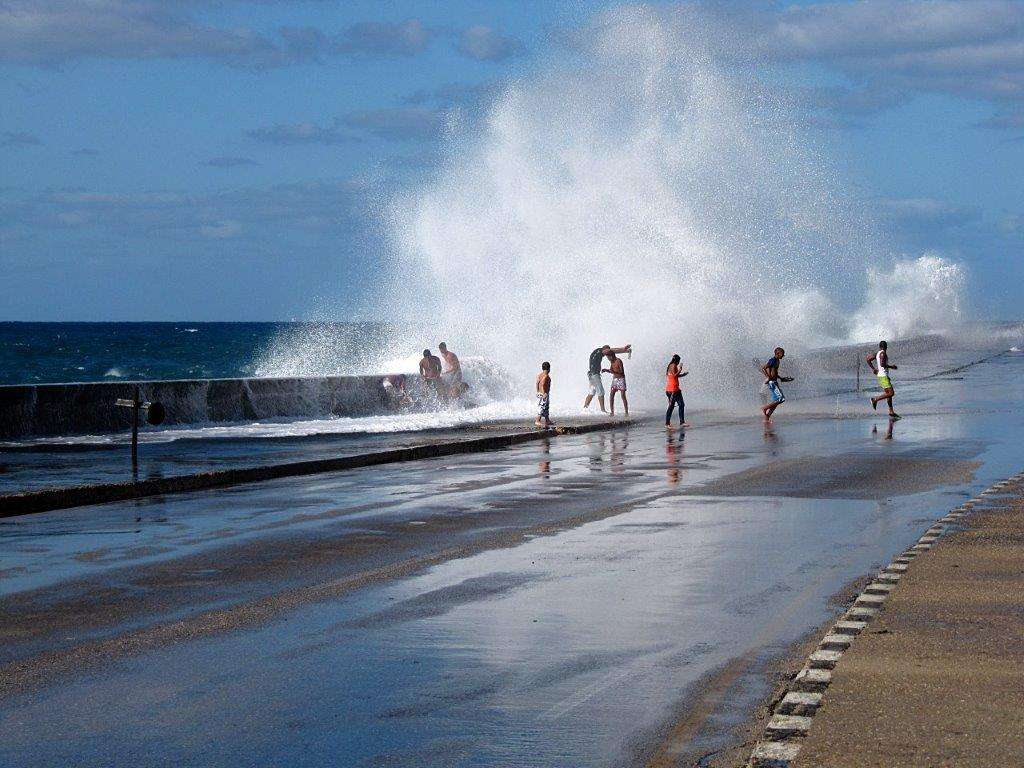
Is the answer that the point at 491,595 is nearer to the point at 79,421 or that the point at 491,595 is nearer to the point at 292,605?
the point at 292,605

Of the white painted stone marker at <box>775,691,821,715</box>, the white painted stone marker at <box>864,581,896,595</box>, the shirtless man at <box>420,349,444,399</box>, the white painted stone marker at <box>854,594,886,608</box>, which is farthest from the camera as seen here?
the shirtless man at <box>420,349,444,399</box>

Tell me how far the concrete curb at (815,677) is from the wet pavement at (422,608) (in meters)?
0.22

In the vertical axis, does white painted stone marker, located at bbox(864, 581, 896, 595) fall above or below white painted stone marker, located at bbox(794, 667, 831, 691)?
above

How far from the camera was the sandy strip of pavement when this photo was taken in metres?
5.63

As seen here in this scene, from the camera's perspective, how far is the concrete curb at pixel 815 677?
568 cm

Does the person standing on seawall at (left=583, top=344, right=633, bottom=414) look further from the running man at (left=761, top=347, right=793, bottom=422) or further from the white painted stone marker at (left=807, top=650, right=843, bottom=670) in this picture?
the white painted stone marker at (left=807, top=650, right=843, bottom=670)

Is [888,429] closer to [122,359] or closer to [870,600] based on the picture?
[870,600]

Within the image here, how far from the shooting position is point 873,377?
56.2 m

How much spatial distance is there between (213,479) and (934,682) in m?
12.2

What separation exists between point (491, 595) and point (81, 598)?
98.5 inches

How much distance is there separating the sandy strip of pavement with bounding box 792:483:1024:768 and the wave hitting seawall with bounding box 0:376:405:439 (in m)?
16.2

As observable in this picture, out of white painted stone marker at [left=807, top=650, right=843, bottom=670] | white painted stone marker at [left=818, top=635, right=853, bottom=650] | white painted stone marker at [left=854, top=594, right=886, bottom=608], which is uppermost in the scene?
white painted stone marker at [left=854, top=594, right=886, bottom=608]

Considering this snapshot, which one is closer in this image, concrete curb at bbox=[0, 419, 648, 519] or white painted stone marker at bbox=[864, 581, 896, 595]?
white painted stone marker at bbox=[864, 581, 896, 595]

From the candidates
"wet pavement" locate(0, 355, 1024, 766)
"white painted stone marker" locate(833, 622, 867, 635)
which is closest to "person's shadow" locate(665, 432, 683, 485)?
"wet pavement" locate(0, 355, 1024, 766)
